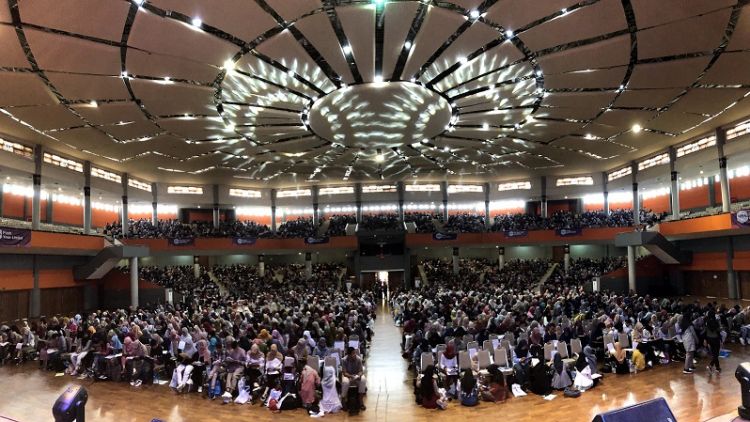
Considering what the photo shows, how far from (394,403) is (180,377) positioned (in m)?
4.94

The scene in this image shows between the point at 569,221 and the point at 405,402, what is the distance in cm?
3180

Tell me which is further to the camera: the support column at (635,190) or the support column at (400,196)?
the support column at (400,196)

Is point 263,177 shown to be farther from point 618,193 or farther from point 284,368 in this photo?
point 618,193

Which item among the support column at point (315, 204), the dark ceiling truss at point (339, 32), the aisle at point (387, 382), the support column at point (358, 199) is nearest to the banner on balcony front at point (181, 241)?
the support column at point (315, 204)

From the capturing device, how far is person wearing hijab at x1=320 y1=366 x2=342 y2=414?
29.9 feet

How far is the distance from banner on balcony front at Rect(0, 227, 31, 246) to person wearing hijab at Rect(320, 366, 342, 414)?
17406 mm

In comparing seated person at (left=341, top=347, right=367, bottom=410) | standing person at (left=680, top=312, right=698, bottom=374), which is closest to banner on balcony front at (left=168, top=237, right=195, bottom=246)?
seated person at (left=341, top=347, right=367, bottom=410)

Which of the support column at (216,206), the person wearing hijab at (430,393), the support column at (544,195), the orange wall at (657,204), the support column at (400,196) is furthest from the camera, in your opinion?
the support column at (400,196)

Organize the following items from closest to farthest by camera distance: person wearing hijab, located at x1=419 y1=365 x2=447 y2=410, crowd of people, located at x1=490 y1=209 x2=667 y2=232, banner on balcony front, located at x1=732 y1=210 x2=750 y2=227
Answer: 1. person wearing hijab, located at x1=419 y1=365 x2=447 y2=410
2. banner on balcony front, located at x1=732 y1=210 x2=750 y2=227
3. crowd of people, located at x1=490 y1=209 x2=667 y2=232

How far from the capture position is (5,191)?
94.8ft

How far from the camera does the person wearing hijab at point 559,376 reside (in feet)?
32.5

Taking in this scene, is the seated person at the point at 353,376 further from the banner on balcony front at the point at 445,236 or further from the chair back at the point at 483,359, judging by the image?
the banner on balcony front at the point at 445,236

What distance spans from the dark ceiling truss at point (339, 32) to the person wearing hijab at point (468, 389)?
8817 millimetres

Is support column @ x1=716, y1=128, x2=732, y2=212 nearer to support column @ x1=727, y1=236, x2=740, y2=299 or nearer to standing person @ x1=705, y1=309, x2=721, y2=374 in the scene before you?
support column @ x1=727, y1=236, x2=740, y2=299
